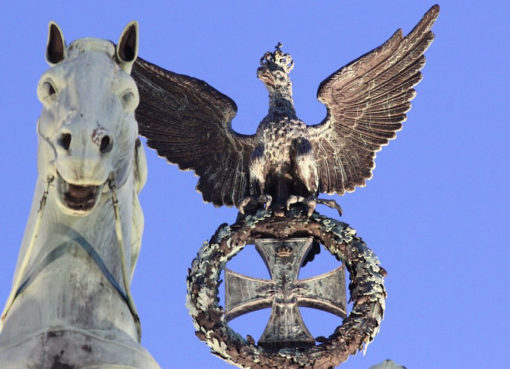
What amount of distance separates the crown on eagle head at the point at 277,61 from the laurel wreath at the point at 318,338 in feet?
8.18

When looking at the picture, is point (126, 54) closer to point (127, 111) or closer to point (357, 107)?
point (127, 111)

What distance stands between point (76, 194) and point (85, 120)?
46 cm

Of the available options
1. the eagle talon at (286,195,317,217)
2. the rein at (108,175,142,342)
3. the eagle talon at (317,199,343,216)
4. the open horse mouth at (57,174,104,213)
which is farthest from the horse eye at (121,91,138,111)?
the eagle talon at (317,199,343,216)

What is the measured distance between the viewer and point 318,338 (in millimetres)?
15023

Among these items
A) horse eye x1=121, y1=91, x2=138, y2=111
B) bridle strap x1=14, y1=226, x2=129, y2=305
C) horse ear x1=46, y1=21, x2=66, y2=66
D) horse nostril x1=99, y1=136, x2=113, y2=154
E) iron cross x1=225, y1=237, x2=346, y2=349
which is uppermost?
iron cross x1=225, y1=237, x2=346, y2=349

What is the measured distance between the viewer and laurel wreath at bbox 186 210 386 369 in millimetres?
14734

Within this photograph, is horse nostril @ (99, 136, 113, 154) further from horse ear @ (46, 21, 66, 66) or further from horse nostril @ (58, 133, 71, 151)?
horse ear @ (46, 21, 66, 66)

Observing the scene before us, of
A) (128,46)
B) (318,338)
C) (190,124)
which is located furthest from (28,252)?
(190,124)

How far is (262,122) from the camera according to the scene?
1717cm

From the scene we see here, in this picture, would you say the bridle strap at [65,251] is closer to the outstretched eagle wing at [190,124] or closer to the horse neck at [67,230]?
the horse neck at [67,230]

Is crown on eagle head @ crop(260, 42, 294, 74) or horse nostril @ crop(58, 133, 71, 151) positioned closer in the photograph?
horse nostril @ crop(58, 133, 71, 151)

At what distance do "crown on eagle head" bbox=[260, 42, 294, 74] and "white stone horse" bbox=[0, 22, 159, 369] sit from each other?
791cm

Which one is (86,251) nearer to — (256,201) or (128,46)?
(128,46)

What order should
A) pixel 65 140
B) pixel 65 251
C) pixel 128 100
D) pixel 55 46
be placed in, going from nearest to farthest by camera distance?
pixel 65 140
pixel 65 251
pixel 128 100
pixel 55 46
